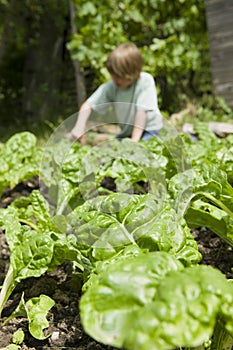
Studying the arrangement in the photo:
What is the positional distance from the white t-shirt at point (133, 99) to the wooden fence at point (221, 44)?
183 cm

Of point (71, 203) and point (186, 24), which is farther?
point (186, 24)

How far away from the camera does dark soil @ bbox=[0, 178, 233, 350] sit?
1.83m

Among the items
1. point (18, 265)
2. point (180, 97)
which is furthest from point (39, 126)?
point (18, 265)

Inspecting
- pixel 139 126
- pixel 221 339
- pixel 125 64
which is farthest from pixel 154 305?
pixel 125 64

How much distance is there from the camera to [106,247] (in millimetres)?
1627

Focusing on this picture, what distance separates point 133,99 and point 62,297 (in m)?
2.33

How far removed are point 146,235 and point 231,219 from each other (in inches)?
14.0

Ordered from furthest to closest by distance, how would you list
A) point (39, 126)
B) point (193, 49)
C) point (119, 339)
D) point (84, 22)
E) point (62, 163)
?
point (39, 126), point (193, 49), point (84, 22), point (62, 163), point (119, 339)

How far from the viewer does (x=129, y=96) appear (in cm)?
418

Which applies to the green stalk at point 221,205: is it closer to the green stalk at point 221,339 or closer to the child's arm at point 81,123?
the green stalk at point 221,339

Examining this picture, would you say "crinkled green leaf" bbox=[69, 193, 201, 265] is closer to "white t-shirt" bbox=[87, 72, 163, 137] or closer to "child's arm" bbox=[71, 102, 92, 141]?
"child's arm" bbox=[71, 102, 92, 141]

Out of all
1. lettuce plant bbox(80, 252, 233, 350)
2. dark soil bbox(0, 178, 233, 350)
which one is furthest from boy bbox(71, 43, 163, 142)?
lettuce plant bbox(80, 252, 233, 350)

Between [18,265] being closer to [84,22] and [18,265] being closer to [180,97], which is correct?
[84,22]

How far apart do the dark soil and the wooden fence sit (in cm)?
353
